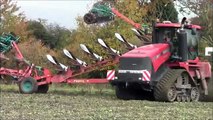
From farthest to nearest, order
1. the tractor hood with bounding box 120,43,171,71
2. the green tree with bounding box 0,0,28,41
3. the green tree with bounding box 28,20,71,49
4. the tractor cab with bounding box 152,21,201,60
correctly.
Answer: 1. the green tree with bounding box 28,20,71,49
2. the green tree with bounding box 0,0,28,41
3. the tractor cab with bounding box 152,21,201,60
4. the tractor hood with bounding box 120,43,171,71

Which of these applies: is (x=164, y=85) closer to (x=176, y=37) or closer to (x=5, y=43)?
(x=176, y=37)

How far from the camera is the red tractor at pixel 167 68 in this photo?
1730cm

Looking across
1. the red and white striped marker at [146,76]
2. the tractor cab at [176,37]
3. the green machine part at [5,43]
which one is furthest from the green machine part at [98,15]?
the red and white striped marker at [146,76]

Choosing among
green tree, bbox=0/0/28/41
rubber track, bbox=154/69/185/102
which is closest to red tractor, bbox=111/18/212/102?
rubber track, bbox=154/69/185/102

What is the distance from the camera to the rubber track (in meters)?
17.1

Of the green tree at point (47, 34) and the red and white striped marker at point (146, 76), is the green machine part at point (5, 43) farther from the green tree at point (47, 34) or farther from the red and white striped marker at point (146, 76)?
the green tree at point (47, 34)

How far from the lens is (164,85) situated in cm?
1717

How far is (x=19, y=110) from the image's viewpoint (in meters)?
12.2

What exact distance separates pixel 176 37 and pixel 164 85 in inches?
69.6

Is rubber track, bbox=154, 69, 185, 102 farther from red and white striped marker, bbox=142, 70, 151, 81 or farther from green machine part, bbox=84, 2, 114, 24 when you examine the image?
green machine part, bbox=84, 2, 114, 24

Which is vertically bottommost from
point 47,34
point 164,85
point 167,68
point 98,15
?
point 164,85

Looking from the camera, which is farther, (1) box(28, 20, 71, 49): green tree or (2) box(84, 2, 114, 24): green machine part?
(1) box(28, 20, 71, 49): green tree

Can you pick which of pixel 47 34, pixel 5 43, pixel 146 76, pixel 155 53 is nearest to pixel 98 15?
pixel 5 43

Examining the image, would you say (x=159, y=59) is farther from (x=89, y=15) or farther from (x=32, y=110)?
(x=32, y=110)
